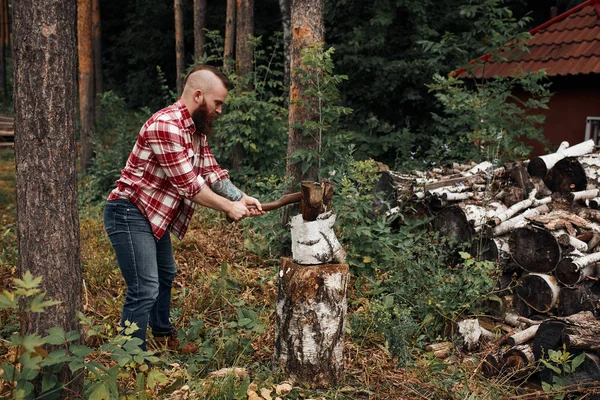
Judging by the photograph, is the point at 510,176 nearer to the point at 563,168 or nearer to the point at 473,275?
the point at 563,168

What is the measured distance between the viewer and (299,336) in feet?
12.2

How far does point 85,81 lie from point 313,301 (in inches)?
381

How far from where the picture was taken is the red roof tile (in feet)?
30.2

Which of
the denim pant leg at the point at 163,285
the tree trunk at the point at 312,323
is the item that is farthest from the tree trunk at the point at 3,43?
the tree trunk at the point at 312,323

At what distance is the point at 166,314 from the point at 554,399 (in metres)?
2.82

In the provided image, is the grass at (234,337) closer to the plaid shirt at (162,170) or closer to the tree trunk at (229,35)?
the plaid shirt at (162,170)

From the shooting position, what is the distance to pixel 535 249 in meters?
5.19

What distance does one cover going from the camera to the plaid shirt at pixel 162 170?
3402 mm

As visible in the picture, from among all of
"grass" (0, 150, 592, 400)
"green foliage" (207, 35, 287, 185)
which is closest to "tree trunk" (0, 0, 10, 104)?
"green foliage" (207, 35, 287, 185)

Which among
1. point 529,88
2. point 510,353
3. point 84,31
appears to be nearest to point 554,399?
point 510,353

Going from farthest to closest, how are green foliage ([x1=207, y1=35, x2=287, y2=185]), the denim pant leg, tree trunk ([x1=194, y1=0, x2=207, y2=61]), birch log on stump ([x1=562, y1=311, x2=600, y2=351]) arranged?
tree trunk ([x1=194, y1=0, x2=207, y2=61])
green foliage ([x1=207, y1=35, x2=287, y2=185])
the denim pant leg
birch log on stump ([x1=562, y1=311, x2=600, y2=351])

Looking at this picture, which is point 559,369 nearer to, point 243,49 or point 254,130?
point 254,130

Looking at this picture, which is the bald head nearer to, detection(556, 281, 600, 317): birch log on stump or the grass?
the grass

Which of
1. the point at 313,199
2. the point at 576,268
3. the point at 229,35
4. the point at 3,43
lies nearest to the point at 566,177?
the point at 576,268
